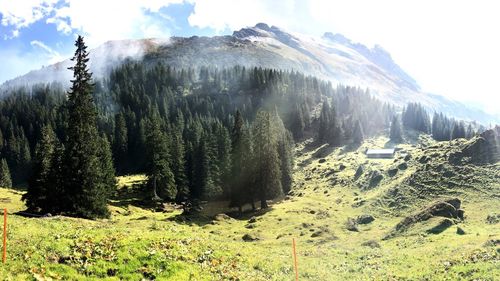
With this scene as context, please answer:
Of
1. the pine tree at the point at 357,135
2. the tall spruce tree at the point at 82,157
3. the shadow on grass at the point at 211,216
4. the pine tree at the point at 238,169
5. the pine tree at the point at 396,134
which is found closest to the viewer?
the tall spruce tree at the point at 82,157

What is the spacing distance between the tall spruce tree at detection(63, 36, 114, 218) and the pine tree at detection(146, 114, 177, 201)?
1382 inches

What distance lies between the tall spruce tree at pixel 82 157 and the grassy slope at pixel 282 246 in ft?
34.3

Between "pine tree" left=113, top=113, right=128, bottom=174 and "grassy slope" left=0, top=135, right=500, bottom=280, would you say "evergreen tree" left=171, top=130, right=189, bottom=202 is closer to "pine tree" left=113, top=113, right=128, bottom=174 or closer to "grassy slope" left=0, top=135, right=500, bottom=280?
"grassy slope" left=0, top=135, right=500, bottom=280

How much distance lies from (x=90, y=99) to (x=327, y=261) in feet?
127

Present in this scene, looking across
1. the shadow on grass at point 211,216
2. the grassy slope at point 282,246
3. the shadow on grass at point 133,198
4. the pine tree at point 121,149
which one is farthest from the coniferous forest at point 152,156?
the grassy slope at point 282,246

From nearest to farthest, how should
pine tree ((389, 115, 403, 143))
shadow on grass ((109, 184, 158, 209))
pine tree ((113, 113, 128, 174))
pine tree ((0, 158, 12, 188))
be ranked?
shadow on grass ((109, 184, 158, 209)) → pine tree ((0, 158, 12, 188)) → pine tree ((113, 113, 128, 174)) → pine tree ((389, 115, 403, 143))

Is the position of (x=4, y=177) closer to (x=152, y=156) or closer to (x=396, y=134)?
(x=152, y=156)

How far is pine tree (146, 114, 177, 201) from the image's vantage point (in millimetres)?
91625

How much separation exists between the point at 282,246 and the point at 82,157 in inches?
1114

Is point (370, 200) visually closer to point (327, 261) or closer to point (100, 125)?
point (327, 261)

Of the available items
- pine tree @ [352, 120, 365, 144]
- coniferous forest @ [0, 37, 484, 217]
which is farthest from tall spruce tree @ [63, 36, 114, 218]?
pine tree @ [352, 120, 365, 144]

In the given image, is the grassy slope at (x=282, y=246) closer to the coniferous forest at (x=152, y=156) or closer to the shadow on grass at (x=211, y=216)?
the shadow on grass at (x=211, y=216)

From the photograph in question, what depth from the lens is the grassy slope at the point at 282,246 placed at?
21.9m

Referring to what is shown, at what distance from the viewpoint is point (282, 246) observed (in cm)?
4522
